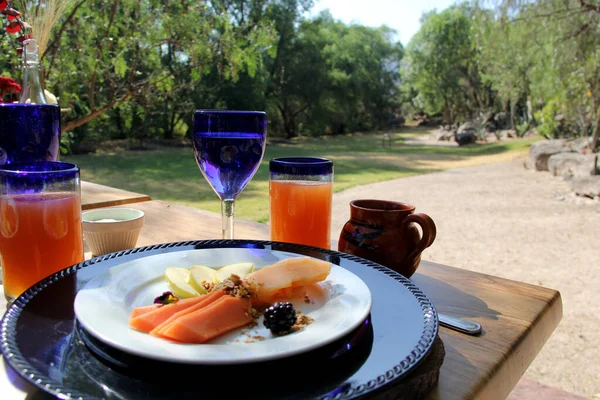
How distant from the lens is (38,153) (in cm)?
104

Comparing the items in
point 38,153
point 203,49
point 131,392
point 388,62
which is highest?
point 388,62

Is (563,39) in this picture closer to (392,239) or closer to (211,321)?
(392,239)

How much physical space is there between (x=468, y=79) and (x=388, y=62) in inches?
343

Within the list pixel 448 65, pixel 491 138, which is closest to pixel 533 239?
pixel 491 138

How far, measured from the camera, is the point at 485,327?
2.74 feet

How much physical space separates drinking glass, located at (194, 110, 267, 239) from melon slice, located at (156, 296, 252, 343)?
0.40 m

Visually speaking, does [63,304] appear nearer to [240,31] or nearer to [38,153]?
[38,153]

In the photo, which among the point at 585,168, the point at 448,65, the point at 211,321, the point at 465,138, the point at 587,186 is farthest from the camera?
the point at 448,65

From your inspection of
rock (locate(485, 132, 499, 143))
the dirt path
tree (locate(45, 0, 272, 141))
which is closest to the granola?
the dirt path

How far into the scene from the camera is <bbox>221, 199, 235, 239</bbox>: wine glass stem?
3.47 feet

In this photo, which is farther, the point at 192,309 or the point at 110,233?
the point at 110,233

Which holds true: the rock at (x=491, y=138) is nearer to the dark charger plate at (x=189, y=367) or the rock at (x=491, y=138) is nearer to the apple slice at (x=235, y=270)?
the apple slice at (x=235, y=270)

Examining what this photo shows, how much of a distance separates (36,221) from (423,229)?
2.36 feet

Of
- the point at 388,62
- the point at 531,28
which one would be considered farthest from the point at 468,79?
the point at 531,28
